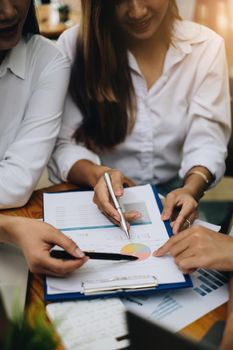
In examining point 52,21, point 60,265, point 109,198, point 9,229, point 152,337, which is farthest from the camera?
point 52,21

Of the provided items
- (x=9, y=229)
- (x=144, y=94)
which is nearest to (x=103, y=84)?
(x=144, y=94)

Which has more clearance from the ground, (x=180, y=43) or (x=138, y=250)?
(x=180, y=43)

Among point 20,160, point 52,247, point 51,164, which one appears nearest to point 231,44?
point 51,164

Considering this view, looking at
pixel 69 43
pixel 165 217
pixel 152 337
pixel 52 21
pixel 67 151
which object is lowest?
pixel 52 21

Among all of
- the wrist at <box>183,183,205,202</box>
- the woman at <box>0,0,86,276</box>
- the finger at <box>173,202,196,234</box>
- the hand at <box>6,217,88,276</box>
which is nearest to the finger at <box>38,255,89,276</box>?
the hand at <box>6,217,88,276</box>

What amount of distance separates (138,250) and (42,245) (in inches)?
7.3

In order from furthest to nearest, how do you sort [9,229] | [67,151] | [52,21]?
[52,21] < [67,151] < [9,229]

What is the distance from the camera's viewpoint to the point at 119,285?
0.78 metres

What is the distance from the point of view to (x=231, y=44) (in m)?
2.44

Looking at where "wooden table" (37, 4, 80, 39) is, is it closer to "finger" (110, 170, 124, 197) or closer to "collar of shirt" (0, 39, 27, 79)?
"collar of shirt" (0, 39, 27, 79)

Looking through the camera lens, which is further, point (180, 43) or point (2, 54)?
point (180, 43)

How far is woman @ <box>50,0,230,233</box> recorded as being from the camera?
134cm

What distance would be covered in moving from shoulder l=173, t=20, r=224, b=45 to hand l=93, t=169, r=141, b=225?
0.53m

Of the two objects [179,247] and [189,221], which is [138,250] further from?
[189,221]
